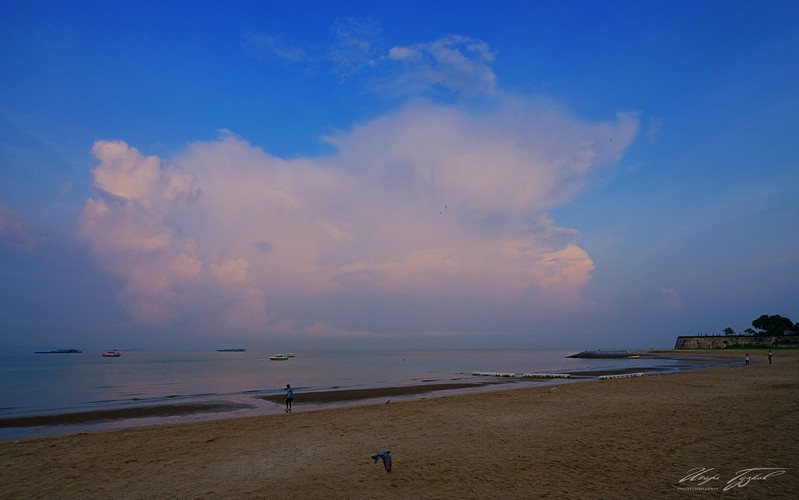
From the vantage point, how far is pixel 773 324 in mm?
119688

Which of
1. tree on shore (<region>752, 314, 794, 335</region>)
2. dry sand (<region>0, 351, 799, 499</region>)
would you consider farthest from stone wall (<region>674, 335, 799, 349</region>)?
dry sand (<region>0, 351, 799, 499</region>)

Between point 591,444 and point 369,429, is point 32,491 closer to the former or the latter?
point 369,429

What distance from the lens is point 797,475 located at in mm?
9430

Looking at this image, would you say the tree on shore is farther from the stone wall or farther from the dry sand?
the dry sand

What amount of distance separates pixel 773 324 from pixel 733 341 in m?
10.5

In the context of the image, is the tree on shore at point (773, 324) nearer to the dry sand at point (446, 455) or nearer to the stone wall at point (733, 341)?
the stone wall at point (733, 341)

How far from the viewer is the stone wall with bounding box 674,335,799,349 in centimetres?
10888

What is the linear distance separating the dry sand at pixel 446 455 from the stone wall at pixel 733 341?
4624 inches

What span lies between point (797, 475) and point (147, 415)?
2802 centimetres

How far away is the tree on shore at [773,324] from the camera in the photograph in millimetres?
117544

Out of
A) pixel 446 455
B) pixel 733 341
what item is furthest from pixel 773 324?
pixel 446 455

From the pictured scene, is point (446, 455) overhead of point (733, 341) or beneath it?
overhead

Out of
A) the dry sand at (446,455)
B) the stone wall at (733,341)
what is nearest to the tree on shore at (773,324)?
the stone wall at (733,341)

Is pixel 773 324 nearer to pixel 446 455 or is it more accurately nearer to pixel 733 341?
pixel 733 341
